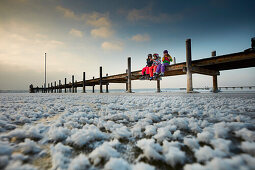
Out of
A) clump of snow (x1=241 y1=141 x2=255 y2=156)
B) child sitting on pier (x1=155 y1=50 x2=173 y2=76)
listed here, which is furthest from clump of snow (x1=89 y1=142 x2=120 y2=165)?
child sitting on pier (x1=155 y1=50 x2=173 y2=76)

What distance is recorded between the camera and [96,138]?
36.7 inches

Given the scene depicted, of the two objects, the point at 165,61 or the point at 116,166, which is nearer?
the point at 116,166

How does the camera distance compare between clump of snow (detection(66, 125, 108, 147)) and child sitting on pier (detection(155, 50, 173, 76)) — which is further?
child sitting on pier (detection(155, 50, 173, 76))

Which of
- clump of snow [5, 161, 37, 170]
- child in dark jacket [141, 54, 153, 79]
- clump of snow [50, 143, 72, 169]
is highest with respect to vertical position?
child in dark jacket [141, 54, 153, 79]

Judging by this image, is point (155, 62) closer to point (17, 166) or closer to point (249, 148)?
point (249, 148)

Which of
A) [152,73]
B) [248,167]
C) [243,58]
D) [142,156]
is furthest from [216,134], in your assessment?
[152,73]

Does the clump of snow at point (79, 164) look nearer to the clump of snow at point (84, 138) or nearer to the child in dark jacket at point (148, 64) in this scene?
the clump of snow at point (84, 138)

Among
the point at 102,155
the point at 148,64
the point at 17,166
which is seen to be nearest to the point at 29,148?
the point at 17,166

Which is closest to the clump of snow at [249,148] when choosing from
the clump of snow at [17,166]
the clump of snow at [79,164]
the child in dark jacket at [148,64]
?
the clump of snow at [79,164]

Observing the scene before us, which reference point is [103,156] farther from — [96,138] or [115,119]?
[115,119]

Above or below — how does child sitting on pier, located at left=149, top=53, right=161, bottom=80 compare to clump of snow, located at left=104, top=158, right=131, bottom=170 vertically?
above

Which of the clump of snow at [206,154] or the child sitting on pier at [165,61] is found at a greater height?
the child sitting on pier at [165,61]

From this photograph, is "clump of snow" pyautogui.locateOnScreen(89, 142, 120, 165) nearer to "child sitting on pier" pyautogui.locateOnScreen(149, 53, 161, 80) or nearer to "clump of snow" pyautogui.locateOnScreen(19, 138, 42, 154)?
"clump of snow" pyautogui.locateOnScreen(19, 138, 42, 154)

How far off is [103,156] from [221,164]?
606mm
